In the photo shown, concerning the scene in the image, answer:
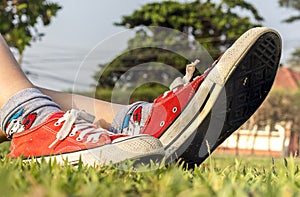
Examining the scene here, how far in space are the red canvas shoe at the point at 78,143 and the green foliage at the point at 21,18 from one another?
500cm

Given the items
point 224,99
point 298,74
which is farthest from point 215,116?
point 298,74

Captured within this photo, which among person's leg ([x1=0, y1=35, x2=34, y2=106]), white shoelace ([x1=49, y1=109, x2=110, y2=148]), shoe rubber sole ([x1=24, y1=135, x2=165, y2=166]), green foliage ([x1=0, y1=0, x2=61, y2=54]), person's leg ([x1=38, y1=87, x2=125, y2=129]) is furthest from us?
green foliage ([x1=0, y1=0, x2=61, y2=54])

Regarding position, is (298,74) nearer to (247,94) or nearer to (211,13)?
(211,13)

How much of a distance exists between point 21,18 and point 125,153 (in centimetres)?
560

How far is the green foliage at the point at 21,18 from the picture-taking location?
6.59 metres

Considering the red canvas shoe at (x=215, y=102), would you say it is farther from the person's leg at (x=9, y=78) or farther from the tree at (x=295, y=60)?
the tree at (x=295, y=60)

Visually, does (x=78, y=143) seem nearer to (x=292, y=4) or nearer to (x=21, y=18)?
(x=21, y=18)

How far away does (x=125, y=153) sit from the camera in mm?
1580

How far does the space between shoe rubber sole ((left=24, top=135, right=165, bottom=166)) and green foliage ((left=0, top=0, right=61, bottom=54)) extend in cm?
520

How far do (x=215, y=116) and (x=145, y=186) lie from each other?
0.79 metres

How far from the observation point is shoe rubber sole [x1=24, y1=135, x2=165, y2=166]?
1571 mm

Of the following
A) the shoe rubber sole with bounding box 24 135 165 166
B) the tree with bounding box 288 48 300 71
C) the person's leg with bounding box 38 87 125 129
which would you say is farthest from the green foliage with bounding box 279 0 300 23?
the shoe rubber sole with bounding box 24 135 165 166

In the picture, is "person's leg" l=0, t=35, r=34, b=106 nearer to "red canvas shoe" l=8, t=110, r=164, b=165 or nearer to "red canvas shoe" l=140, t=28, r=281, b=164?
"red canvas shoe" l=8, t=110, r=164, b=165

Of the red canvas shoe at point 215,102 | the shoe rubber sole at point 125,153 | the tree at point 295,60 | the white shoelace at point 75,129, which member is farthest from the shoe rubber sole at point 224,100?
the tree at point 295,60
